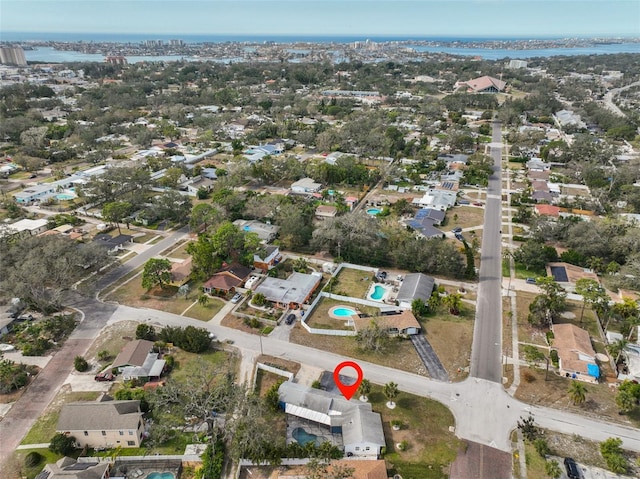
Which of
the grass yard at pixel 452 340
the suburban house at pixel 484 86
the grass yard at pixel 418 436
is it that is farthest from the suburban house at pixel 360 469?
the suburban house at pixel 484 86

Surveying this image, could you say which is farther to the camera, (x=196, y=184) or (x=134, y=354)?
(x=196, y=184)

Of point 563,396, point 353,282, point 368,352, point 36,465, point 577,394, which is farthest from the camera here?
point 353,282

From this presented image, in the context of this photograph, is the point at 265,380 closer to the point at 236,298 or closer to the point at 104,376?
the point at 236,298

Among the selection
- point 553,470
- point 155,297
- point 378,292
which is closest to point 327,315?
point 378,292

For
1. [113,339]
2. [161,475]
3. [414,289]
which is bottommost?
[161,475]

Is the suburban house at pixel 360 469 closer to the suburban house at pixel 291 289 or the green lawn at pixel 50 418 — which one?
the green lawn at pixel 50 418

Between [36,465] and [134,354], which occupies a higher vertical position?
[134,354]

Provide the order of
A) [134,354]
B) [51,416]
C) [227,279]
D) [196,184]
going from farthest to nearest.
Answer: [196,184] < [227,279] < [134,354] < [51,416]

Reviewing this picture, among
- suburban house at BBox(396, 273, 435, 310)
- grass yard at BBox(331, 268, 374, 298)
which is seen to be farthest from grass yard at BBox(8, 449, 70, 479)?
suburban house at BBox(396, 273, 435, 310)
